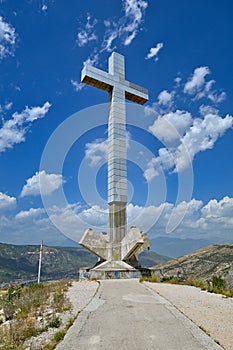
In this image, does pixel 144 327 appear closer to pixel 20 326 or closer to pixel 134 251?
pixel 20 326

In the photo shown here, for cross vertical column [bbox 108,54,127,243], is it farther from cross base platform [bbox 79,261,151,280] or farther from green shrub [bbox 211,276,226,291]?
green shrub [bbox 211,276,226,291]

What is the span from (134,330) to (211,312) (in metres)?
3.22

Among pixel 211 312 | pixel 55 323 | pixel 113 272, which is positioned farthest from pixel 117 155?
pixel 55 323

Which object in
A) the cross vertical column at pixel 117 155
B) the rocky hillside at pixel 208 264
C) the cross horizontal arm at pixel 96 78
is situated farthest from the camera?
the rocky hillside at pixel 208 264

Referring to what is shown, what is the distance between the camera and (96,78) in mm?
25219

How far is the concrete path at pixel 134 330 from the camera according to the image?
17.5ft

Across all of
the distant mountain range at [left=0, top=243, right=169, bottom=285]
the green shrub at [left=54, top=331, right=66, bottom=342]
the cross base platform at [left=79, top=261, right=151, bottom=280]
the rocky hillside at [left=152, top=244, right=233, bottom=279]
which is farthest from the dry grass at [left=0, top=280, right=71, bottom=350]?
the distant mountain range at [left=0, top=243, right=169, bottom=285]

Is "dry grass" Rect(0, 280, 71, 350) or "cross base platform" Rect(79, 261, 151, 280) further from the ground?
"cross base platform" Rect(79, 261, 151, 280)

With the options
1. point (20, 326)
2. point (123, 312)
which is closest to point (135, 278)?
point (123, 312)

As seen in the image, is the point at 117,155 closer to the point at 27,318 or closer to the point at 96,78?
the point at 96,78

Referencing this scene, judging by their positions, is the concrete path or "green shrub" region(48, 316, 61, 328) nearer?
the concrete path

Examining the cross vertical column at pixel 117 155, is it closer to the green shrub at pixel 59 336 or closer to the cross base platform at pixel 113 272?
the cross base platform at pixel 113 272

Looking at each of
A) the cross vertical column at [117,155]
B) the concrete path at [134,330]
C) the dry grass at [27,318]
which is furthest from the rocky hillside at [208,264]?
the concrete path at [134,330]

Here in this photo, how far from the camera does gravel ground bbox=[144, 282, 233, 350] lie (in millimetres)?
6216
